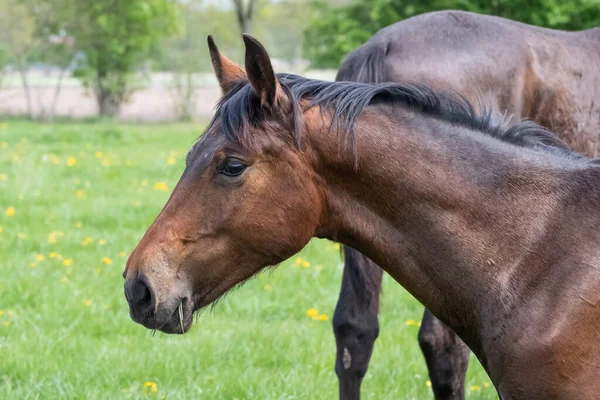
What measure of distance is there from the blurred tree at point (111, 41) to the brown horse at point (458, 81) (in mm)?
18846

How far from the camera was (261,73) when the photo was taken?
2.69 metres

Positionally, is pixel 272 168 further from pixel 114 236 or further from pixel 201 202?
pixel 114 236

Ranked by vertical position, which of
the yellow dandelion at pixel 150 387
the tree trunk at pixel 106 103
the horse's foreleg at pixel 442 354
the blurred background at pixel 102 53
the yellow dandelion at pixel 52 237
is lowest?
the tree trunk at pixel 106 103

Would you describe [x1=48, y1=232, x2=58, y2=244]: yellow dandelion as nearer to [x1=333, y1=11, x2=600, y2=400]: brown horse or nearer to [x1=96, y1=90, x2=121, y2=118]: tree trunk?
[x1=333, y1=11, x2=600, y2=400]: brown horse

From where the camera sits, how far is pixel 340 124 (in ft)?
9.05

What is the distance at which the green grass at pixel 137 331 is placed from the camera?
14.9 feet

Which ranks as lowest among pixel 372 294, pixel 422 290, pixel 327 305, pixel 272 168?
pixel 327 305

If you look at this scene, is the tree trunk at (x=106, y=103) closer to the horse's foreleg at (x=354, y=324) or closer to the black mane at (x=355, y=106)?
the horse's foreleg at (x=354, y=324)

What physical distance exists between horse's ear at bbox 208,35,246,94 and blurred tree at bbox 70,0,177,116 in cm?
1978

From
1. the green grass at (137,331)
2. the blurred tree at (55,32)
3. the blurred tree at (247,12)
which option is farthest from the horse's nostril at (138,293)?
the blurred tree at (55,32)

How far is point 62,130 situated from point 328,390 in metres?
11.4

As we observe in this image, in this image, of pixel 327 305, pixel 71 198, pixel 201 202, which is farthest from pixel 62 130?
pixel 201 202

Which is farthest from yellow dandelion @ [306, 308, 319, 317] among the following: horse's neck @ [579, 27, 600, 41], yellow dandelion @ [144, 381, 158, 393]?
horse's neck @ [579, 27, 600, 41]

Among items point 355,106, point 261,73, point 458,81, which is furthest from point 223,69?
point 458,81
